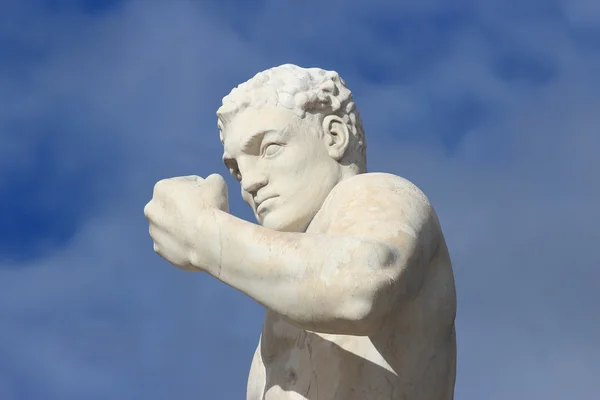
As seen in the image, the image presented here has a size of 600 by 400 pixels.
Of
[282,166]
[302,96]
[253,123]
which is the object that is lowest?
[282,166]

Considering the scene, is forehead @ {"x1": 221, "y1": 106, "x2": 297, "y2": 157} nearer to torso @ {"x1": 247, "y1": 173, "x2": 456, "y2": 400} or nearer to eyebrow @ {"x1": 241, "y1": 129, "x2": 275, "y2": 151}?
eyebrow @ {"x1": 241, "y1": 129, "x2": 275, "y2": 151}

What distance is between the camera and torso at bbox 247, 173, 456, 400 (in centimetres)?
702

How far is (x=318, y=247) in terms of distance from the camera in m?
6.16

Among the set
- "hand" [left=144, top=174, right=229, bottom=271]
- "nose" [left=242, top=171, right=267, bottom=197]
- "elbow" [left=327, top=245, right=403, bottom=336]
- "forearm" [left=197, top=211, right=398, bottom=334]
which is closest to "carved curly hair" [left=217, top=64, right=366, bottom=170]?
"nose" [left=242, top=171, right=267, bottom=197]

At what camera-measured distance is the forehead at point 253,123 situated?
297 inches

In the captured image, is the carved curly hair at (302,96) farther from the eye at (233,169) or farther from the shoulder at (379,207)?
the shoulder at (379,207)

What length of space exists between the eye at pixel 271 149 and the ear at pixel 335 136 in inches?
13.3

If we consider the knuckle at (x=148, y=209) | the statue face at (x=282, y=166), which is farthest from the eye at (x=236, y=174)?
the knuckle at (x=148, y=209)

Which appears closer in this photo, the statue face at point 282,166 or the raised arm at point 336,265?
the raised arm at point 336,265

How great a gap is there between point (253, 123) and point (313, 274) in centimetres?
174

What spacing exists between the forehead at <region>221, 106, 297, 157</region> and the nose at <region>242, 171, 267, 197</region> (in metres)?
0.17

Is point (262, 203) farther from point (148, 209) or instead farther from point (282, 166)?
point (148, 209)

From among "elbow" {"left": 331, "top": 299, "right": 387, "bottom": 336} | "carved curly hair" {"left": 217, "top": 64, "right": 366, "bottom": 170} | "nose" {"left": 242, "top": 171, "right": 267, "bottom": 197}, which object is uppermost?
"carved curly hair" {"left": 217, "top": 64, "right": 366, "bottom": 170}

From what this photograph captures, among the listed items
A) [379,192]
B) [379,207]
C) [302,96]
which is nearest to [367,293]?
[379,207]
